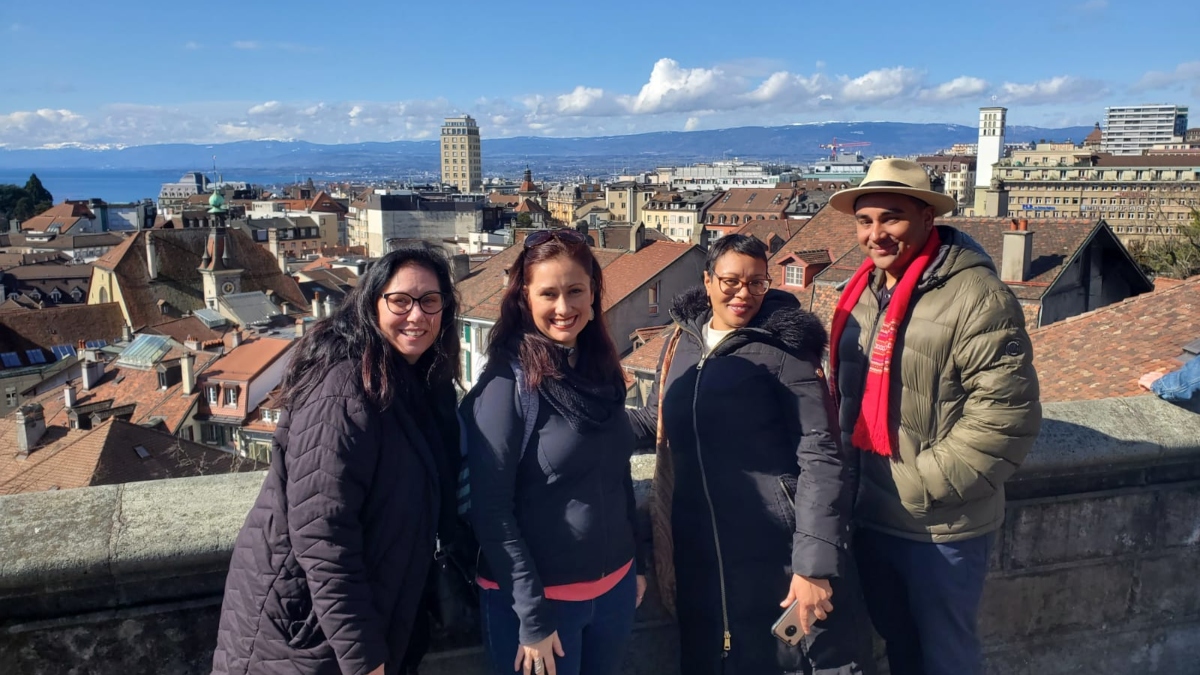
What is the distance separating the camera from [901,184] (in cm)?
281

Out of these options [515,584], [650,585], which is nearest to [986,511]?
[650,585]

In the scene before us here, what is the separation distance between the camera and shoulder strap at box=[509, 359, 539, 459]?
2498 millimetres

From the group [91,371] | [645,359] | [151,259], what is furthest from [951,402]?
[151,259]

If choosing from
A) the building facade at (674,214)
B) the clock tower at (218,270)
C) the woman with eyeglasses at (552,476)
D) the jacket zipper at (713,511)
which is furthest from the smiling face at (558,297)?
the building facade at (674,214)

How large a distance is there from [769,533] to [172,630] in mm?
1779

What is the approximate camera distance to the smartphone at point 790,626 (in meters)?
2.68

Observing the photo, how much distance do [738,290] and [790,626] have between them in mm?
1038

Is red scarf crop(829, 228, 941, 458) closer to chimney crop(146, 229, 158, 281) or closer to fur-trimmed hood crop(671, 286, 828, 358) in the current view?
fur-trimmed hood crop(671, 286, 828, 358)

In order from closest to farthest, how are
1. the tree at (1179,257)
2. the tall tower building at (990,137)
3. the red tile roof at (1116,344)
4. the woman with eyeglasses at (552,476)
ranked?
1. the woman with eyeglasses at (552,476)
2. the red tile roof at (1116,344)
3. the tree at (1179,257)
4. the tall tower building at (990,137)

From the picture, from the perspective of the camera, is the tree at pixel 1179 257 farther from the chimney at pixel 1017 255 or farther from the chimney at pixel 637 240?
the chimney at pixel 637 240

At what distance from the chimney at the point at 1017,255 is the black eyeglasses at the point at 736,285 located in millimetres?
17653

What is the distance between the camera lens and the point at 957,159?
174 metres

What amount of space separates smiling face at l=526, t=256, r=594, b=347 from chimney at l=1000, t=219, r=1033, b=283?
18105 millimetres

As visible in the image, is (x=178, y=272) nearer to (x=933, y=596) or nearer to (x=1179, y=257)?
(x=1179, y=257)
